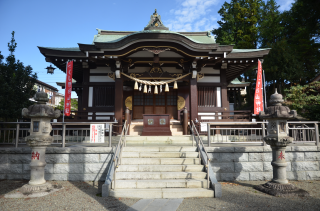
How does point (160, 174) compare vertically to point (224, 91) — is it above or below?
below

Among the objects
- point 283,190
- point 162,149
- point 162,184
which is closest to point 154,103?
point 162,149

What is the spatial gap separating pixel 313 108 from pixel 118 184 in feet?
38.8

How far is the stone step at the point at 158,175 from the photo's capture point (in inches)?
237

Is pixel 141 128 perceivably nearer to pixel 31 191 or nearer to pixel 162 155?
pixel 162 155

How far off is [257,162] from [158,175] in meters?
3.72

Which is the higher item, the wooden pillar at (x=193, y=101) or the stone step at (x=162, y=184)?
the wooden pillar at (x=193, y=101)

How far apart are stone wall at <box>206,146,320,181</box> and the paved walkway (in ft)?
8.49

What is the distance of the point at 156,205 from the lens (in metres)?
4.78

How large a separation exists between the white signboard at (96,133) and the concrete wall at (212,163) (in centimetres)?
29

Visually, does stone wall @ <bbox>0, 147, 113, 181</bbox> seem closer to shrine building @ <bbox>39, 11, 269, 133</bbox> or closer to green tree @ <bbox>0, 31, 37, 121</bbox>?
shrine building @ <bbox>39, 11, 269, 133</bbox>

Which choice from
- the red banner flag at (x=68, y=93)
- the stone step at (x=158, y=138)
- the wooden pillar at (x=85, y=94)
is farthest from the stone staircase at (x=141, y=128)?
the red banner flag at (x=68, y=93)

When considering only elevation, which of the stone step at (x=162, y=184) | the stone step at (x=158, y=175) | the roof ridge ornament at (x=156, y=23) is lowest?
the stone step at (x=162, y=184)

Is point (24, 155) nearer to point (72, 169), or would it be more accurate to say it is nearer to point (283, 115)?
point (72, 169)

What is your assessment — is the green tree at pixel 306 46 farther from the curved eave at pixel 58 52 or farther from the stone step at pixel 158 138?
the curved eave at pixel 58 52
